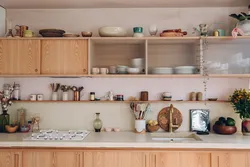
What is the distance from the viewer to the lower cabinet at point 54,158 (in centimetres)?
241

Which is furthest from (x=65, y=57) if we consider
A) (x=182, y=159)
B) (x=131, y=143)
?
(x=182, y=159)

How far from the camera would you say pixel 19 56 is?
9.14ft

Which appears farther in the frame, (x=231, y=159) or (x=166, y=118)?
(x=166, y=118)

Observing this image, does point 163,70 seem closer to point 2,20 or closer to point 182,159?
point 182,159

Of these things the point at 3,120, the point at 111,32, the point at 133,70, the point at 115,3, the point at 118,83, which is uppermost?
the point at 115,3

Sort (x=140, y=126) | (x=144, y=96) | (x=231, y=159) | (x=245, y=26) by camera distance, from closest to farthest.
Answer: (x=231, y=159) → (x=245, y=26) → (x=140, y=126) → (x=144, y=96)

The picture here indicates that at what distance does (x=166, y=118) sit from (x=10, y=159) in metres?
1.72

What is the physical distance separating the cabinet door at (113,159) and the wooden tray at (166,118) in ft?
2.26

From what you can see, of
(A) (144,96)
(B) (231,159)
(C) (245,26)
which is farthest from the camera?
(A) (144,96)

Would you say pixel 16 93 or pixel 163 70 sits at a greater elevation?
pixel 163 70

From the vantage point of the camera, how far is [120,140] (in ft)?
8.14

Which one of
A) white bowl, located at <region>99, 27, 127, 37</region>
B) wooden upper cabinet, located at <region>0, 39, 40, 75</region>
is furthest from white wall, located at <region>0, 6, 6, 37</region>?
white bowl, located at <region>99, 27, 127, 37</region>

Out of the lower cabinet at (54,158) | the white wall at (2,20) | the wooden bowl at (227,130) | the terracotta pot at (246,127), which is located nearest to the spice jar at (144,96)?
the wooden bowl at (227,130)

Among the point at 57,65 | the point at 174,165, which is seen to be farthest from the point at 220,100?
the point at 57,65
